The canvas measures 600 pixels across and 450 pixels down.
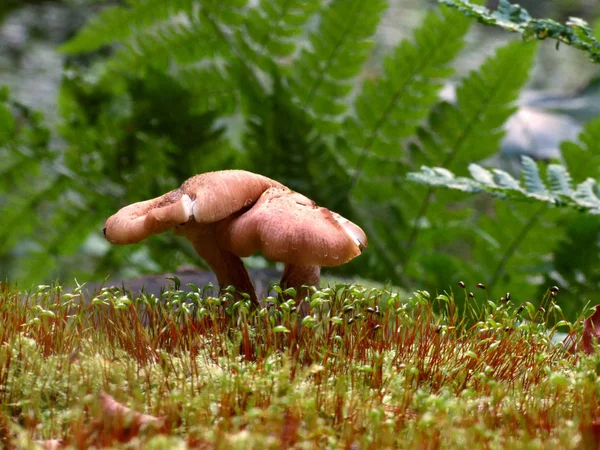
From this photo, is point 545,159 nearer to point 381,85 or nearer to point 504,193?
point 381,85

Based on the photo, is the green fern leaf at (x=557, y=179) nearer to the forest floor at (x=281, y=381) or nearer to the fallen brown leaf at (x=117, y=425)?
the forest floor at (x=281, y=381)

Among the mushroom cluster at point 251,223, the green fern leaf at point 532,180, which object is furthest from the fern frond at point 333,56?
the mushroom cluster at point 251,223

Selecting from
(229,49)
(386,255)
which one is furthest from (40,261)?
(386,255)

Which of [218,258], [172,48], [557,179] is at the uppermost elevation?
[557,179]

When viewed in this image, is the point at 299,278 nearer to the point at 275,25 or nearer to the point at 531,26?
the point at 531,26

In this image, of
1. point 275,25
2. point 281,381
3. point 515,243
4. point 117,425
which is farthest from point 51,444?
point 275,25

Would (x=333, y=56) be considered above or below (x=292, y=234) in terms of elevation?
above

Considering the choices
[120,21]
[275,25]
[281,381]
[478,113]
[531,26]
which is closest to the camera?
[281,381]

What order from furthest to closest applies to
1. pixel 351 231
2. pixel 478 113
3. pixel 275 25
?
pixel 275 25 < pixel 478 113 < pixel 351 231
